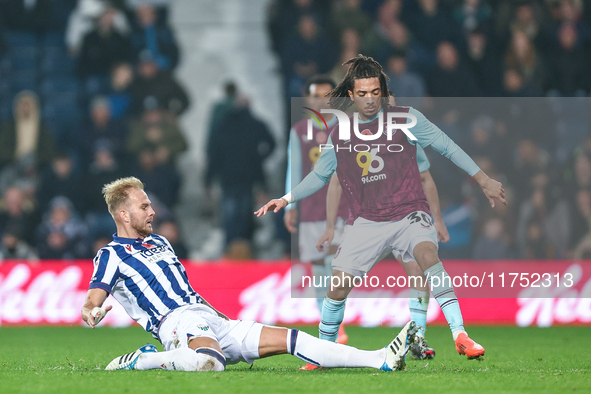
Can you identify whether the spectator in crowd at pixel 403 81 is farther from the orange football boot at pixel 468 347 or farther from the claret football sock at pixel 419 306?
the orange football boot at pixel 468 347

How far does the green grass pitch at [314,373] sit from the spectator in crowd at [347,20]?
18.0ft

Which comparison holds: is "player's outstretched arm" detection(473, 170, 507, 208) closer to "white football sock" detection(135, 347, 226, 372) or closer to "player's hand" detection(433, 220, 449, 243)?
"player's hand" detection(433, 220, 449, 243)

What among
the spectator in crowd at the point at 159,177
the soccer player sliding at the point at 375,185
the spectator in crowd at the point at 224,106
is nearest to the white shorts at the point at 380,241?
the soccer player sliding at the point at 375,185

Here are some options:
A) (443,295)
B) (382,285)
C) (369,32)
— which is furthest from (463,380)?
(369,32)

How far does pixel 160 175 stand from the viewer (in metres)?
11.0

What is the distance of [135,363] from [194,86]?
24.9 feet

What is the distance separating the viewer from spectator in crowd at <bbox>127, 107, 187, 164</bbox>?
1134cm

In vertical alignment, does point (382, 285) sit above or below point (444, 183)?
below

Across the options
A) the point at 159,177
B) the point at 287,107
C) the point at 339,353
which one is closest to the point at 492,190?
the point at 339,353

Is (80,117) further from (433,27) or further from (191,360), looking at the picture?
A: (191,360)

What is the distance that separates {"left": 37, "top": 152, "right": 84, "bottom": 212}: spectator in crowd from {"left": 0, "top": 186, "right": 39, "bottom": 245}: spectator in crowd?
176 mm

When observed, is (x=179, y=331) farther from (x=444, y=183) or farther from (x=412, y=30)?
(x=412, y=30)

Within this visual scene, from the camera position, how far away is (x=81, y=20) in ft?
40.9

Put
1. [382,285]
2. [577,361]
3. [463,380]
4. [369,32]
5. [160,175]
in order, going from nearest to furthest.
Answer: [463,380], [577,361], [382,285], [160,175], [369,32]
